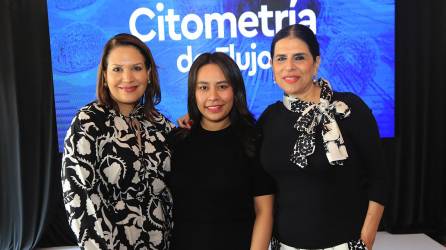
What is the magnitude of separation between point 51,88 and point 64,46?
1.68 ft

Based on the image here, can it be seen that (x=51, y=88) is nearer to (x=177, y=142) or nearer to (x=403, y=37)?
(x=177, y=142)

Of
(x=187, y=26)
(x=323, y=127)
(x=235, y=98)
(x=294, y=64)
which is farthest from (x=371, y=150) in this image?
(x=187, y=26)

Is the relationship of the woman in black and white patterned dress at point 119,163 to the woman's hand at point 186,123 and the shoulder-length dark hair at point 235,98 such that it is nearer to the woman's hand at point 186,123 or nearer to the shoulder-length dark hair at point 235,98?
the woman's hand at point 186,123

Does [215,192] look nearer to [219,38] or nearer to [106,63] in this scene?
[106,63]

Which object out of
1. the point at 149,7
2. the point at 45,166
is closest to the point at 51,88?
the point at 45,166

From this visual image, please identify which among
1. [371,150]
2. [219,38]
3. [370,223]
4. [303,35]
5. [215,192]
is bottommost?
[370,223]

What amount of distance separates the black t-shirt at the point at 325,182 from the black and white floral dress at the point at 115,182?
0.49 metres

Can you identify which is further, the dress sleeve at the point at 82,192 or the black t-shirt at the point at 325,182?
the black t-shirt at the point at 325,182

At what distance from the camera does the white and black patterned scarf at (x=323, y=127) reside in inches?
65.3

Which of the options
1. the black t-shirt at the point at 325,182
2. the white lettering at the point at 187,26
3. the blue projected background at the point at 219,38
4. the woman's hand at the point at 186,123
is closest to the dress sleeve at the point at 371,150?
the black t-shirt at the point at 325,182

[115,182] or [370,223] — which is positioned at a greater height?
[115,182]

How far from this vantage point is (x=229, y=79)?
1.75m

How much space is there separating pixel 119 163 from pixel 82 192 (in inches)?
7.2

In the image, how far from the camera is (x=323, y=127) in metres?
1.73
